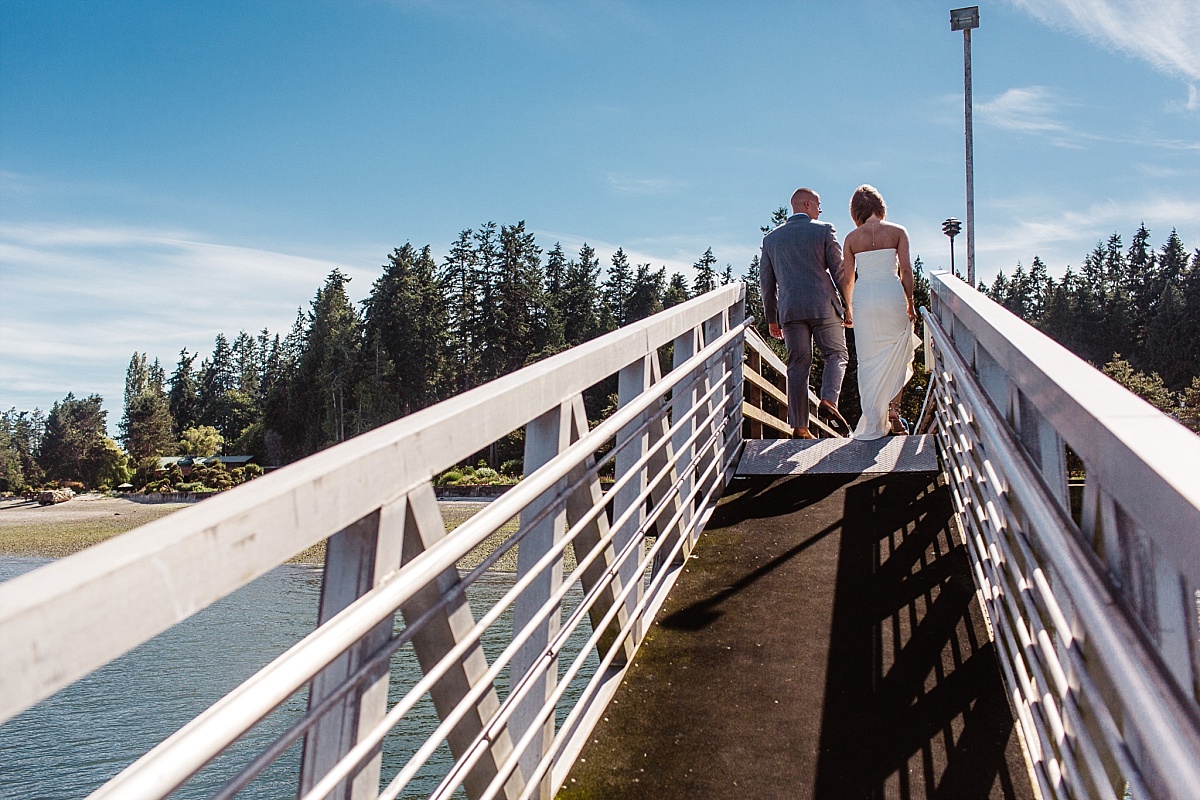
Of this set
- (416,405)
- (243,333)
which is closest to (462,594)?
(416,405)

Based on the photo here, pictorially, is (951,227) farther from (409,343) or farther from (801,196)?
(409,343)

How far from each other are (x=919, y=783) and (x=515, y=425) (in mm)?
1496

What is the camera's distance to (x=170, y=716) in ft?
26.6

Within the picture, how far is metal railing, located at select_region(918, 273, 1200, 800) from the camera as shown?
54.7 inches

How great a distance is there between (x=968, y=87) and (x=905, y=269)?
17774 mm

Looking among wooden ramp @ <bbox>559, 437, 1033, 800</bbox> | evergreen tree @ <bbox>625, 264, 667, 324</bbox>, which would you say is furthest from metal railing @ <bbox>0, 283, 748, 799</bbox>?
evergreen tree @ <bbox>625, 264, 667, 324</bbox>

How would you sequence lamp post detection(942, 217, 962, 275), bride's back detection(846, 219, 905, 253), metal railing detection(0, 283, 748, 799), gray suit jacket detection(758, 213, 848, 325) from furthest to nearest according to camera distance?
lamp post detection(942, 217, 962, 275) → bride's back detection(846, 219, 905, 253) → gray suit jacket detection(758, 213, 848, 325) → metal railing detection(0, 283, 748, 799)

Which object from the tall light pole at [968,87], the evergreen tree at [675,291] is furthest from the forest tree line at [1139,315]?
the tall light pole at [968,87]

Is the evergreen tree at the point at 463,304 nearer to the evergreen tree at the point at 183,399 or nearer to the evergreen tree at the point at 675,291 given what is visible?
the evergreen tree at the point at 675,291

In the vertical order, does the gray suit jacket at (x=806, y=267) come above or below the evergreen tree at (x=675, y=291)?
below

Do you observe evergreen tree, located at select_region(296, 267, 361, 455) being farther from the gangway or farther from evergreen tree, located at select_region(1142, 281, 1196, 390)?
the gangway

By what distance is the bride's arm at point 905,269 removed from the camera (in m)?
7.19

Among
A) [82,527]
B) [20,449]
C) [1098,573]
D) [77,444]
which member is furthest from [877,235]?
[20,449]

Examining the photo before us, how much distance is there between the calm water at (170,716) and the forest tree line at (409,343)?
62811 mm
